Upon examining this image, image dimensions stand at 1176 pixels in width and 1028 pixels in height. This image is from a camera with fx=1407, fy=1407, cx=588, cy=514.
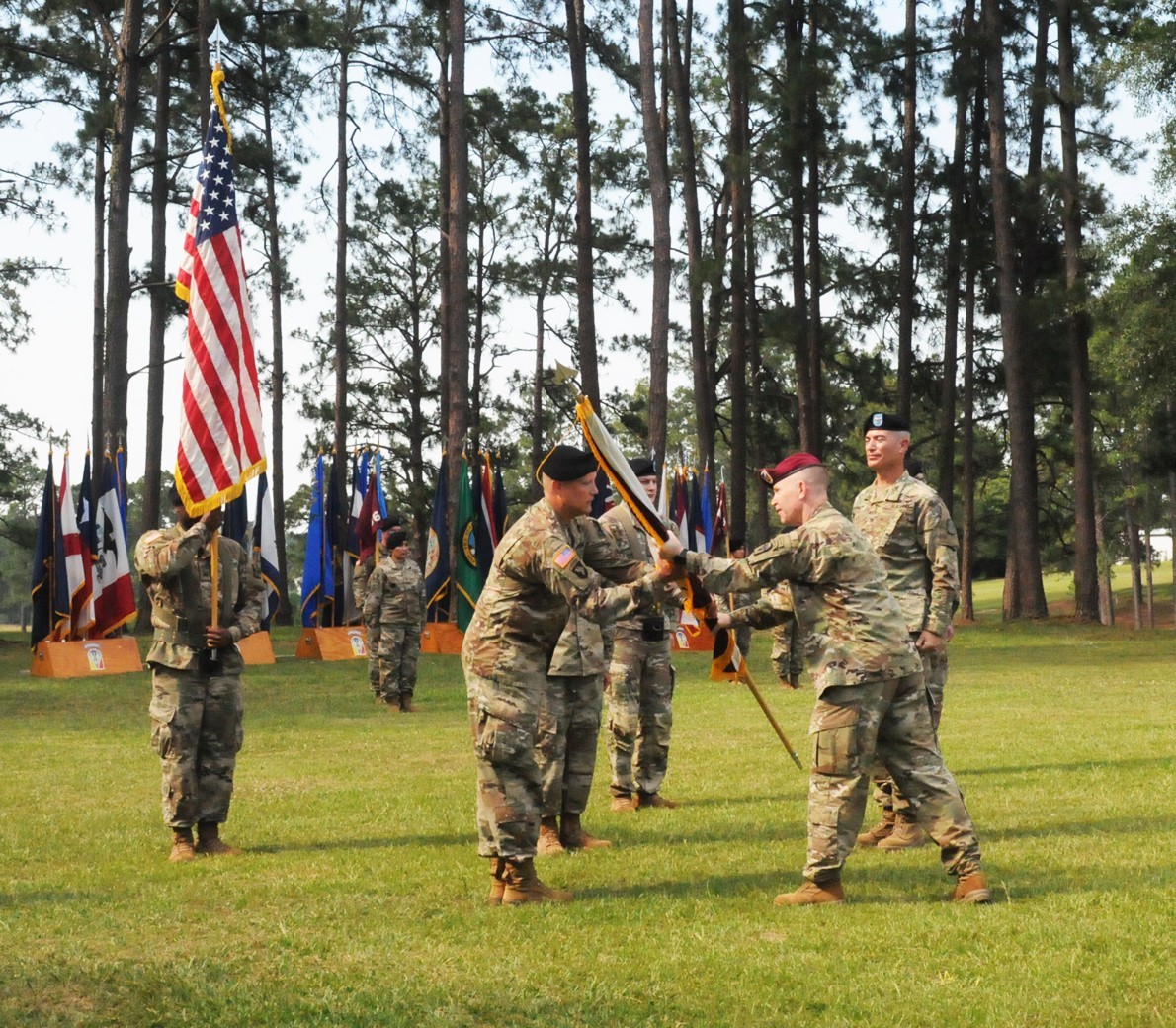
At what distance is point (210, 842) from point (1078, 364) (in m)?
27.5

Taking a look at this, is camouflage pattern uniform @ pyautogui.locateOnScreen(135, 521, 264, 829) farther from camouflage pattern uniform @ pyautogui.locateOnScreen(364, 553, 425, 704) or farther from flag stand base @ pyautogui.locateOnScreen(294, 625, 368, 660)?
flag stand base @ pyautogui.locateOnScreen(294, 625, 368, 660)

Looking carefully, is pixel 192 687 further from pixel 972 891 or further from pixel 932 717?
pixel 972 891

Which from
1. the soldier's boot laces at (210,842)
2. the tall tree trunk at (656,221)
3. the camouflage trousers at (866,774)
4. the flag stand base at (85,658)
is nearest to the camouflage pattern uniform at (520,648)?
the camouflage trousers at (866,774)

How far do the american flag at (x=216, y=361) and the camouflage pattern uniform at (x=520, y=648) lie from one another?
2.59 meters

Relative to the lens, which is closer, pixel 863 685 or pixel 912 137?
pixel 863 685

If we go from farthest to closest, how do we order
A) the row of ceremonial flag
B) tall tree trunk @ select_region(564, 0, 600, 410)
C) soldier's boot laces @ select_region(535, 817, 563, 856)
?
1. tall tree trunk @ select_region(564, 0, 600, 410)
2. the row of ceremonial flag
3. soldier's boot laces @ select_region(535, 817, 563, 856)

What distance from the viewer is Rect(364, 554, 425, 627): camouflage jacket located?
56.7 ft

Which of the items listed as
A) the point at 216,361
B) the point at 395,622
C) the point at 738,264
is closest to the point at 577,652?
the point at 216,361

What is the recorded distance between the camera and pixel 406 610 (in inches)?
682

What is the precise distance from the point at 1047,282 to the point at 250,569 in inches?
1045

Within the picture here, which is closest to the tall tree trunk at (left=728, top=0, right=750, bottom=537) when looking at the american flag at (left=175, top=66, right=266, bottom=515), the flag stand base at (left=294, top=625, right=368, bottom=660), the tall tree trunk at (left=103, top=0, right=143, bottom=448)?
the flag stand base at (left=294, top=625, right=368, bottom=660)

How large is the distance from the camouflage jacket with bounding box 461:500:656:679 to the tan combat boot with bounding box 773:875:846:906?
4.98 feet

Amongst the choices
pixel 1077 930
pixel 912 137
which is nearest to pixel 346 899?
pixel 1077 930

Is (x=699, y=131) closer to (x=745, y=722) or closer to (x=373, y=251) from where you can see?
(x=373, y=251)
